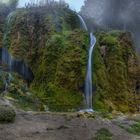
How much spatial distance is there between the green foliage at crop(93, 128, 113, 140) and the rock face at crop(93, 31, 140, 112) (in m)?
12.5

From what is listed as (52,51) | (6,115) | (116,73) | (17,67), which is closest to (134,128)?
(6,115)

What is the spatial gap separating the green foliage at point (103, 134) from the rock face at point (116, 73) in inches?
491

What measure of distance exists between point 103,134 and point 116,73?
17.1 meters

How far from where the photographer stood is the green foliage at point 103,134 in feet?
60.1

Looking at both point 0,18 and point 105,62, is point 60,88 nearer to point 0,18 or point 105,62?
point 105,62

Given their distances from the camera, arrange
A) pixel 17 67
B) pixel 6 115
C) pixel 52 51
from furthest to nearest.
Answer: pixel 17 67 < pixel 52 51 < pixel 6 115

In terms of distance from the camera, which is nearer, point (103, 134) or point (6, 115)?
point (6, 115)

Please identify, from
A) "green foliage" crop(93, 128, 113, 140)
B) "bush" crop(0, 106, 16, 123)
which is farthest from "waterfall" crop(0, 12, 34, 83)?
"green foliage" crop(93, 128, 113, 140)

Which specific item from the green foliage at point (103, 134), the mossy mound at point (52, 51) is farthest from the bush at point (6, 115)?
the mossy mound at point (52, 51)

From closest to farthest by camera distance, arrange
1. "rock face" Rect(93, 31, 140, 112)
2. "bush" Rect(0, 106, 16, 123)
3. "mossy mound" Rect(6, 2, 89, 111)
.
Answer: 1. "bush" Rect(0, 106, 16, 123)
2. "mossy mound" Rect(6, 2, 89, 111)
3. "rock face" Rect(93, 31, 140, 112)

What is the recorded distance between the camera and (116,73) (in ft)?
116

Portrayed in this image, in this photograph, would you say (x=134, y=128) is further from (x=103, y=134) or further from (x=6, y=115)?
(x=6, y=115)

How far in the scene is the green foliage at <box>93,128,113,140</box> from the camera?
60.1 feet

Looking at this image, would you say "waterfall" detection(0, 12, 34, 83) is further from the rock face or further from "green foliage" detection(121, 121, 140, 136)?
"green foliage" detection(121, 121, 140, 136)
